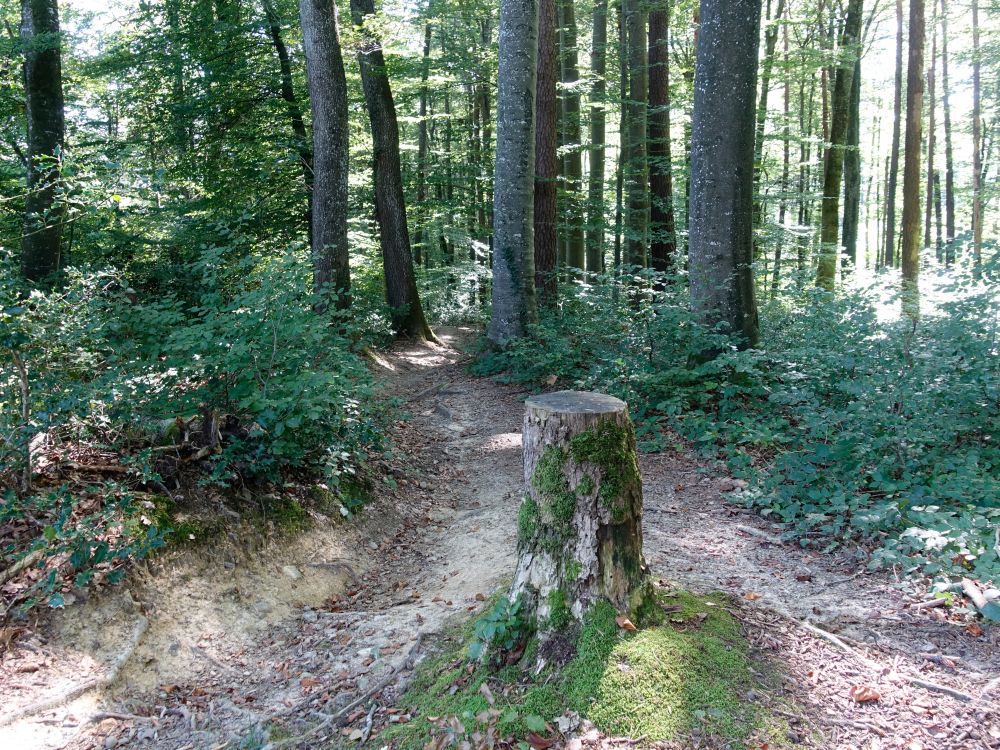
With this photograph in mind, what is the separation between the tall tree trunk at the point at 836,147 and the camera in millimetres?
14156

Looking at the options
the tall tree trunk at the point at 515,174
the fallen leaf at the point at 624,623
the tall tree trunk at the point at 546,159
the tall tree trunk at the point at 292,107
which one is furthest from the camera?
the tall tree trunk at the point at 292,107

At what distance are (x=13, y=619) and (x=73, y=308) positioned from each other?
6.79 feet

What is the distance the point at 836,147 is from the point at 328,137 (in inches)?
439

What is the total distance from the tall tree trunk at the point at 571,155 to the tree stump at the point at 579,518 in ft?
41.0

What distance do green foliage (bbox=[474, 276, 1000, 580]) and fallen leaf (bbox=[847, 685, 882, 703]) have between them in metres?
0.97

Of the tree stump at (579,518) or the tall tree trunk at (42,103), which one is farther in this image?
the tall tree trunk at (42,103)

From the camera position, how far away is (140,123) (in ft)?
43.2

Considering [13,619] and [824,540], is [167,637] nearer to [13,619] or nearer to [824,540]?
[13,619]

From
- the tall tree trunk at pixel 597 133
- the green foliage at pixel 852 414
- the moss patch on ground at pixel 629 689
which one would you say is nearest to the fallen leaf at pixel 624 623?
the moss patch on ground at pixel 629 689

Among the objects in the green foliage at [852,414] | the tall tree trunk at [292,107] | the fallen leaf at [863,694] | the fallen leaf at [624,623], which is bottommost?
the fallen leaf at [863,694]

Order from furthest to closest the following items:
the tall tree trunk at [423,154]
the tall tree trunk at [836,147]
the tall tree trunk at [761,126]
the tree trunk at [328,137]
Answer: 1. the tall tree trunk at [423,154]
2. the tall tree trunk at [836,147]
3. the tall tree trunk at [761,126]
4. the tree trunk at [328,137]

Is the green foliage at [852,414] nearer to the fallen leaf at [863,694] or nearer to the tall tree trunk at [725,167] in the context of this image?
the tall tree trunk at [725,167]

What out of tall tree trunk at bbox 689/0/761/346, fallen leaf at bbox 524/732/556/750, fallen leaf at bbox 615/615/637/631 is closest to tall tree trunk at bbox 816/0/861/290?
tall tree trunk at bbox 689/0/761/346

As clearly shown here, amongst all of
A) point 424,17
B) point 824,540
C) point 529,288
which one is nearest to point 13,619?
point 824,540
